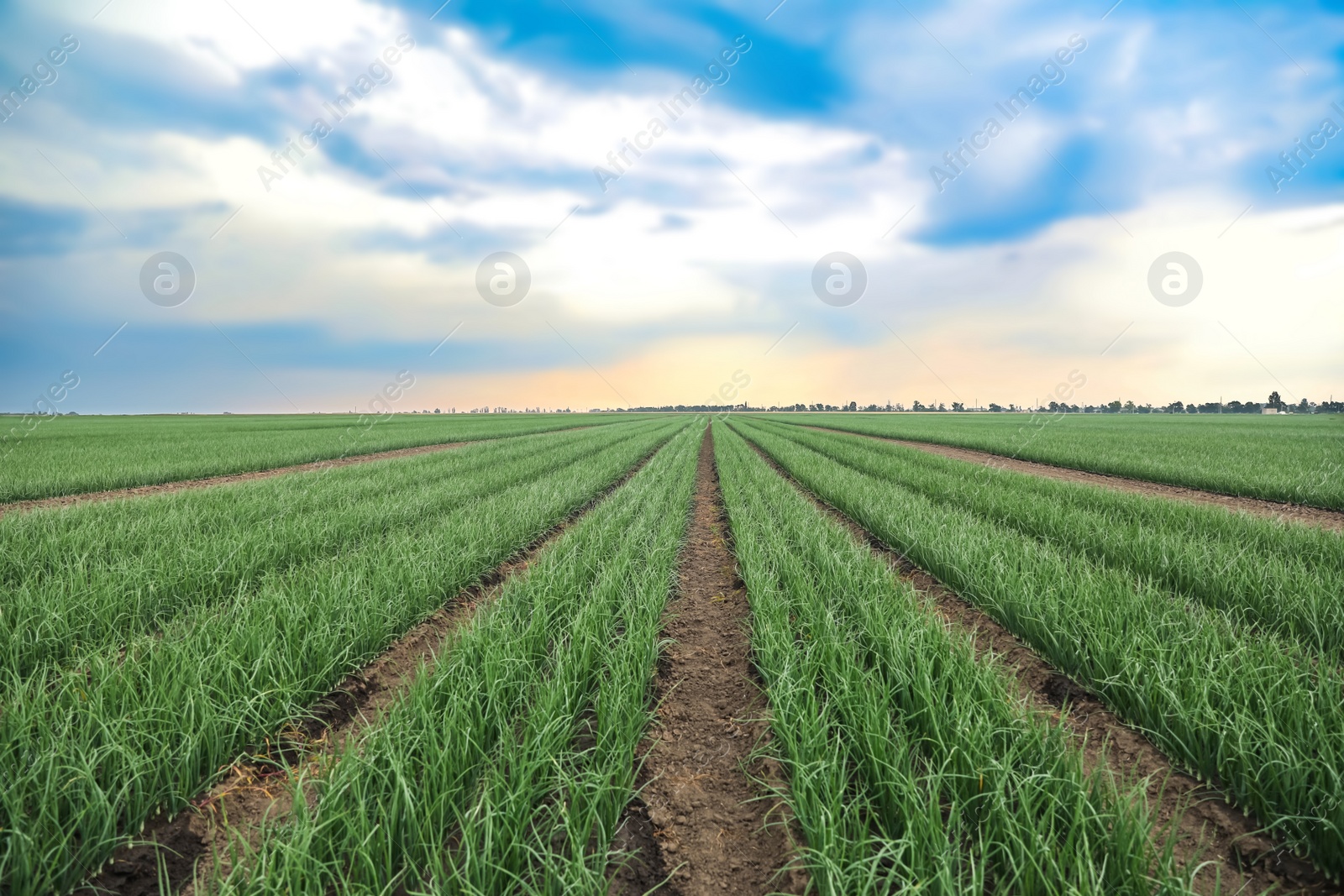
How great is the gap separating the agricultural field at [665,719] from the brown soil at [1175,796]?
2 cm

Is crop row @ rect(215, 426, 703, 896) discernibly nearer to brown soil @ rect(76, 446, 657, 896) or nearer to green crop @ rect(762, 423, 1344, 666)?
brown soil @ rect(76, 446, 657, 896)

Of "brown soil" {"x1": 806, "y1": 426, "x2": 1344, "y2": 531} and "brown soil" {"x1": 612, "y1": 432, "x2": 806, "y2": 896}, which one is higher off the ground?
"brown soil" {"x1": 806, "y1": 426, "x2": 1344, "y2": 531}

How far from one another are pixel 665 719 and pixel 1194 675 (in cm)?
311

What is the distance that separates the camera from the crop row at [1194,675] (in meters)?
2.18

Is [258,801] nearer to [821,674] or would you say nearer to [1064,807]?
[821,674]

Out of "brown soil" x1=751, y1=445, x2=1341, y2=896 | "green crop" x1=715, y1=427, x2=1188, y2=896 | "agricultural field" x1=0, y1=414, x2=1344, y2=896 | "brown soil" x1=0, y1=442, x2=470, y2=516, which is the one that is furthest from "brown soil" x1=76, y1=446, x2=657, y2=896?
"brown soil" x1=0, y1=442, x2=470, y2=516

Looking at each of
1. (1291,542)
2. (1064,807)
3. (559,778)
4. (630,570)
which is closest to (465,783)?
(559,778)

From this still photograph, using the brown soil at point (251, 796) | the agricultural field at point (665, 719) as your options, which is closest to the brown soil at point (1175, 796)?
the agricultural field at point (665, 719)

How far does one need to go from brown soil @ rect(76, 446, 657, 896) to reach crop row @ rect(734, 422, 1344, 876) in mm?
4191

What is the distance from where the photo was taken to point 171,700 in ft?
8.48

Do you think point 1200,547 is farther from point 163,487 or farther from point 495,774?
point 163,487

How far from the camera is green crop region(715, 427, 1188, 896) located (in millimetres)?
1809

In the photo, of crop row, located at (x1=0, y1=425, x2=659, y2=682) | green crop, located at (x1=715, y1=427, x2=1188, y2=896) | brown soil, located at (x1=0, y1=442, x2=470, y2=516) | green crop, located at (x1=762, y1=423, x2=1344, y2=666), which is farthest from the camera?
brown soil, located at (x1=0, y1=442, x2=470, y2=516)

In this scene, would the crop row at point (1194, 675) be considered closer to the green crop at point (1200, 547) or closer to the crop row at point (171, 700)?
the green crop at point (1200, 547)
